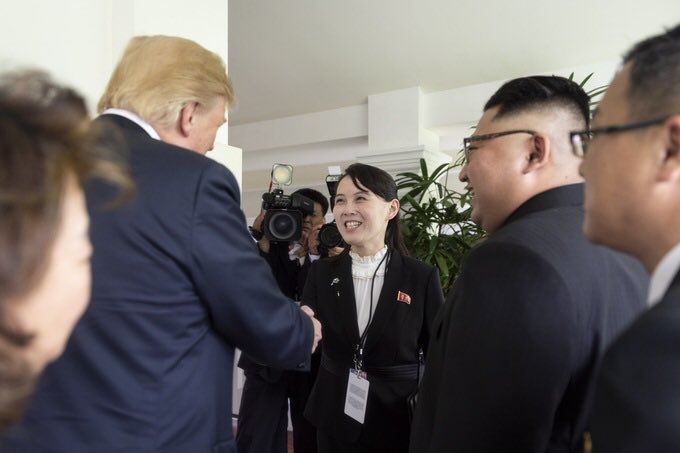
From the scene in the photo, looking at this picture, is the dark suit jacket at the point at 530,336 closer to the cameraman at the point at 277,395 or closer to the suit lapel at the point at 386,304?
the suit lapel at the point at 386,304

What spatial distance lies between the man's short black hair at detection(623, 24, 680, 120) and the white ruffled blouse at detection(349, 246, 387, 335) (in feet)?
4.72

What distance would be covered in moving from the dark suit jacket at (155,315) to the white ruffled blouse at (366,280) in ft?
3.25

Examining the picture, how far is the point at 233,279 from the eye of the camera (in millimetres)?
1060

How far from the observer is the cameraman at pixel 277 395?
2355 mm

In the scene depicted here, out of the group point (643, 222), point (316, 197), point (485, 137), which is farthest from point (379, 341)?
point (316, 197)

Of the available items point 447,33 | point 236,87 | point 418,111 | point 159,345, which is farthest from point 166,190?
point 236,87

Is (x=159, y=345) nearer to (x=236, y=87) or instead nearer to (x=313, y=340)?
(x=313, y=340)

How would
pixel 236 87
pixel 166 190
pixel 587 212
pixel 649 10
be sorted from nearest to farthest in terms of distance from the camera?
pixel 587 212 < pixel 166 190 < pixel 649 10 < pixel 236 87

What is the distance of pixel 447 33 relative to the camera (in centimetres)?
441

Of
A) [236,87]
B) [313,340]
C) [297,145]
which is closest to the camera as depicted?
[313,340]

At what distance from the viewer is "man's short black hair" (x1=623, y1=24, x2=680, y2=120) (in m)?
0.65

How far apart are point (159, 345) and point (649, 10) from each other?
4173 mm

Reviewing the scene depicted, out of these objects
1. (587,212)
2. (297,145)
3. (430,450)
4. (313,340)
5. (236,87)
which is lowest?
(430,450)

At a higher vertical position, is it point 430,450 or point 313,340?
point 313,340
